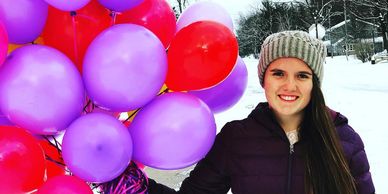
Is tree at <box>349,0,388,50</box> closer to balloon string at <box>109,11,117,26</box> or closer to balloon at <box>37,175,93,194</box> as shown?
balloon string at <box>109,11,117,26</box>

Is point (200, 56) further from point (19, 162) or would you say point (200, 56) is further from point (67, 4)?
point (19, 162)

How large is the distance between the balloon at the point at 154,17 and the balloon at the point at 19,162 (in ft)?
2.04

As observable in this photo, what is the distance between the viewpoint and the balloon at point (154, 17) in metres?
1.80

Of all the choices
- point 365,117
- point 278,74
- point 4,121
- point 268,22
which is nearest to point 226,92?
point 278,74

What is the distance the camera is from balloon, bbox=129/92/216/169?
63.4 inches

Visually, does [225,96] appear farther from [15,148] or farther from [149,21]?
[15,148]

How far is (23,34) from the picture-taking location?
1.54 meters

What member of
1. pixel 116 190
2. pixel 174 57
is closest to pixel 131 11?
pixel 174 57

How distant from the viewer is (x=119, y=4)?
1646mm

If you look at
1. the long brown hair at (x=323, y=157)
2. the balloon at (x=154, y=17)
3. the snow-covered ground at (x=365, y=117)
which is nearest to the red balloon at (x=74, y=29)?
the balloon at (x=154, y=17)

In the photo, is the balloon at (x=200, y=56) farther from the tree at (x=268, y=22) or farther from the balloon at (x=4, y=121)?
the tree at (x=268, y=22)

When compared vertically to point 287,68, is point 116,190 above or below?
below

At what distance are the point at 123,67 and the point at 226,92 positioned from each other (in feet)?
2.33

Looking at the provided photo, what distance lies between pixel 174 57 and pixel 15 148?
70 cm
